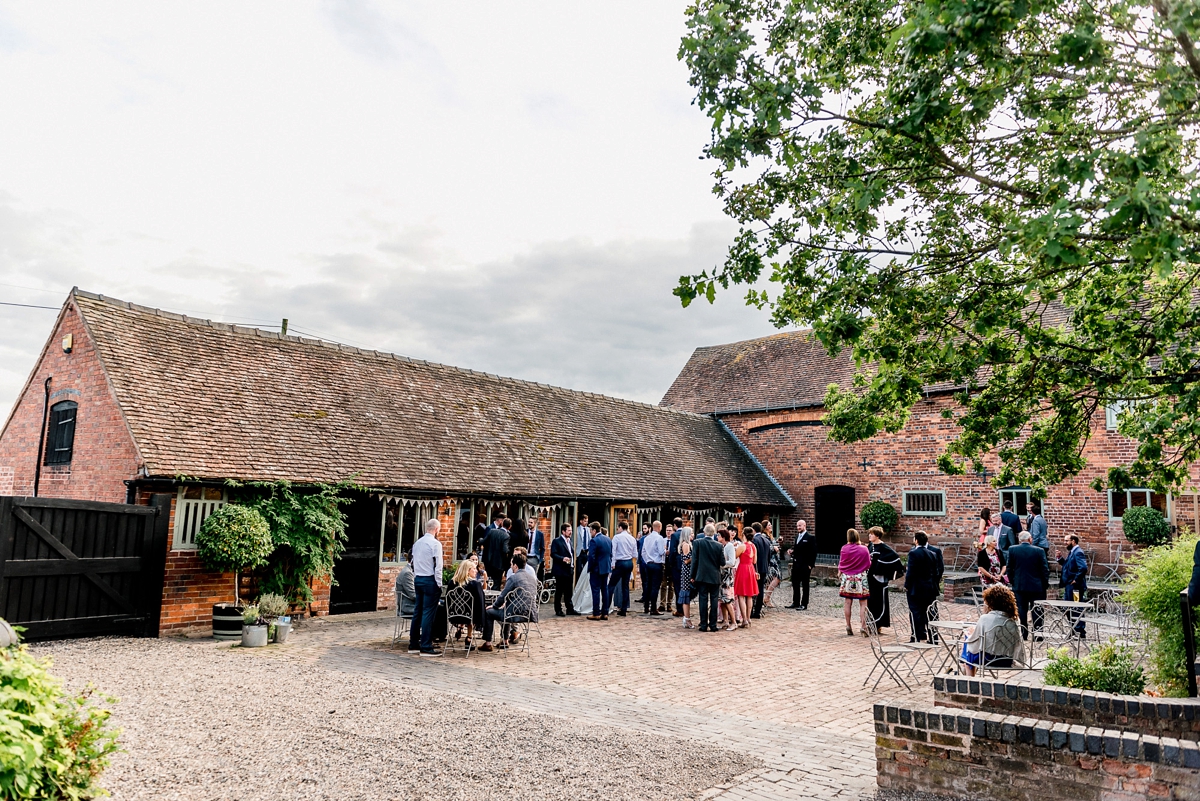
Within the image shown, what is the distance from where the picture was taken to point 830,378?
24.3 m

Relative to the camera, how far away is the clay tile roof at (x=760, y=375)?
24.8 metres

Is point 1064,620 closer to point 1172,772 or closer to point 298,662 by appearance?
point 1172,772

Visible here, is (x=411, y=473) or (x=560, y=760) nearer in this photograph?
(x=560, y=760)

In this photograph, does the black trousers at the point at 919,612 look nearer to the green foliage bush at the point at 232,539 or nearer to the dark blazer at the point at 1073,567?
the dark blazer at the point at 1073,567

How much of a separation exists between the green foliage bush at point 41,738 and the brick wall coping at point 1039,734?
15.4 ft

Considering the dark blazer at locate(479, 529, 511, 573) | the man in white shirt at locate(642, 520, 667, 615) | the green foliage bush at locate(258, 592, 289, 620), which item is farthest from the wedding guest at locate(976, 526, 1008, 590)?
the green foliage bush at locate(258, 592, 289, 620)

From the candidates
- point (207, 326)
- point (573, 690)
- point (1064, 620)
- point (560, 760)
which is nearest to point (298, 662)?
point (573, 690)

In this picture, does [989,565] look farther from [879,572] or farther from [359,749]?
[359,749]

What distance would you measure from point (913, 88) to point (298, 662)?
9.00 meters

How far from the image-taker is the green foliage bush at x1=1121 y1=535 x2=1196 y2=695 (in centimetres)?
613

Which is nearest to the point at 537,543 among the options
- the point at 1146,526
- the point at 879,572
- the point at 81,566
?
the point at 879,572

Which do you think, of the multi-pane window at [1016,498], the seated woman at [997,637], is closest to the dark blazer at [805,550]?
the multi-pane window at [1016,498]

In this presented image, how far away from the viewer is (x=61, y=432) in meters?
14.0

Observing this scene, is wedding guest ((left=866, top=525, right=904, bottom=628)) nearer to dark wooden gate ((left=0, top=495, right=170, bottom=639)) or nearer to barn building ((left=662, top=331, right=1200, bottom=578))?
barn building ((left=662, top=331, right=1200, bottom=578))
